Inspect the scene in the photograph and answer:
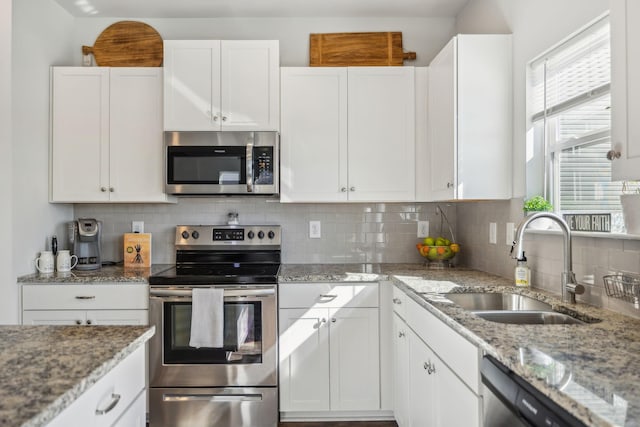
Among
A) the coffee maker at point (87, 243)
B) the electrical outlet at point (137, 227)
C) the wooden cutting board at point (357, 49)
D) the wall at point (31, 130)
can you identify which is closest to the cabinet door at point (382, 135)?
the wooden cutting board at point (357, 49)

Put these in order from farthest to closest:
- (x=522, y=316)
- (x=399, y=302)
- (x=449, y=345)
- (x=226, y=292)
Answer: (x=226, y=292) → (x=399, y=302) → (x=522, y=316) → (x=449, y=345)

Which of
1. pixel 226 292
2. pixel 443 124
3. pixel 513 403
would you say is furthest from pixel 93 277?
pixel 513 403

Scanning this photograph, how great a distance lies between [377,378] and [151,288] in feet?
4.58

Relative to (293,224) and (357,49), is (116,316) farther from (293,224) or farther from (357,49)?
(357,49)

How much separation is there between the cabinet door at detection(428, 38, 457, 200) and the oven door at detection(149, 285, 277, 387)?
3.77ft

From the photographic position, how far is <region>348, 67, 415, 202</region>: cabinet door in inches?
114

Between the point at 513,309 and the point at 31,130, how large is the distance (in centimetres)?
282

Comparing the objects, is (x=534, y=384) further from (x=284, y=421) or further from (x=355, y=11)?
(x=355, y=11)

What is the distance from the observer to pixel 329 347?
2627 millimetres

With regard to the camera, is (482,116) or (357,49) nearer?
(482,116)

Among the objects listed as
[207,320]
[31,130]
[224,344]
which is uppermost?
[31,130]

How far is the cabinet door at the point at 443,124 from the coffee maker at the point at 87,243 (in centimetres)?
217

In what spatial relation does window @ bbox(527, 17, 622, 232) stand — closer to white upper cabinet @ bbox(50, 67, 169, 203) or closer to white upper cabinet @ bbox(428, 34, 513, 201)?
white upper cabinet @ bbox(428, 34, 513, 201)

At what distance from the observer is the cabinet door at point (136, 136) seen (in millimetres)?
2908
